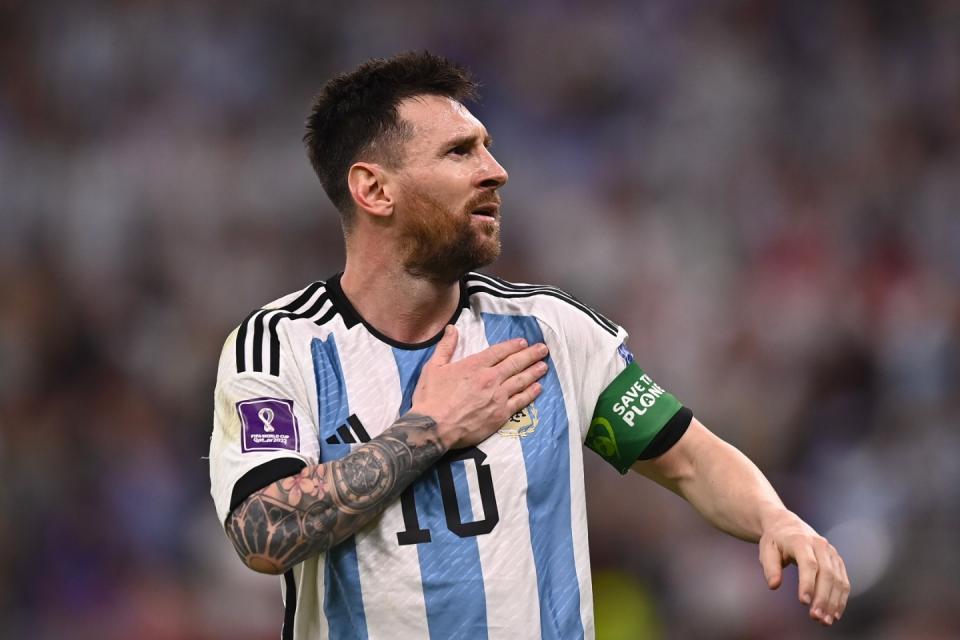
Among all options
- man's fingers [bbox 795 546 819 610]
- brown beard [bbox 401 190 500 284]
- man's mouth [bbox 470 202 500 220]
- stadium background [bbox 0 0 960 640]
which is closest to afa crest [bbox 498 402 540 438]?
brown beard [bbox 401 190 500 284]

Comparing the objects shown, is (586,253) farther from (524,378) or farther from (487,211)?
(524,378)

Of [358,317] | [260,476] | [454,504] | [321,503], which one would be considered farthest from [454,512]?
[358,317]

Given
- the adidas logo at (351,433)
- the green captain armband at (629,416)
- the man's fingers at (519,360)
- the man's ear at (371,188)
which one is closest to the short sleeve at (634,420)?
the green captain armband at (629,416)

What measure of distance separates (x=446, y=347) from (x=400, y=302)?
200 millimetres

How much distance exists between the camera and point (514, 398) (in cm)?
319

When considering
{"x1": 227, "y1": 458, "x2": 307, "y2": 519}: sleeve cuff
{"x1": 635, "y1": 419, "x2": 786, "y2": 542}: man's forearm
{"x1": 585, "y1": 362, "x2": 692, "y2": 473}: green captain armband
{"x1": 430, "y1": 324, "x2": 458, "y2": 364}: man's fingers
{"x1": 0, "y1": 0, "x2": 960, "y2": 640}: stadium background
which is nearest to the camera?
{"x1": 227, "y1": 458, "x2": 307, "y2": 519}: sleeve cuff

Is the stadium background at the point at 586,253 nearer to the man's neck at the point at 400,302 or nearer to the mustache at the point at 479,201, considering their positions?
the man's neck at the point at 400,302

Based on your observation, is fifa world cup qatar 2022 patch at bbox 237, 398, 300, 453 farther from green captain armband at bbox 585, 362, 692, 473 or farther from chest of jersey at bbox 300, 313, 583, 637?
green captain armband at bbox 585, 362, 692, 473

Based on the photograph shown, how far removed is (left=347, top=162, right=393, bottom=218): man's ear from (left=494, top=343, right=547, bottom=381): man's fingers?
539mm

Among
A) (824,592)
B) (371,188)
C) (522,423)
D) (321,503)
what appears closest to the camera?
(824,592)

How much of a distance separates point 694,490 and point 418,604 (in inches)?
32.3

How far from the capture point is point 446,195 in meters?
3.33

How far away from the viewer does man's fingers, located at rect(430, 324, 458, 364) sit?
323 centimetres

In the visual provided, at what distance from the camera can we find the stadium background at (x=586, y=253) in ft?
22.3
